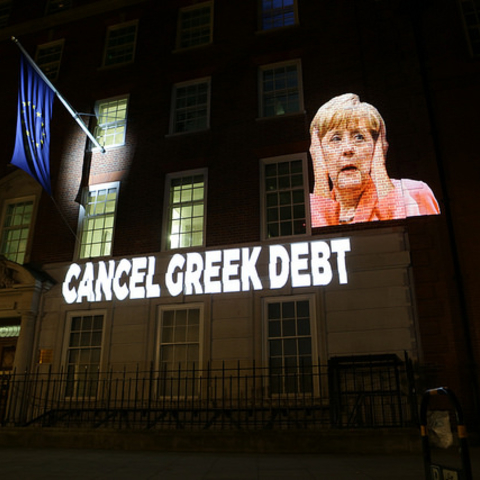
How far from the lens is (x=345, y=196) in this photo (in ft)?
41.7

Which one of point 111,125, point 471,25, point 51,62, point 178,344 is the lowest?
point 178,344

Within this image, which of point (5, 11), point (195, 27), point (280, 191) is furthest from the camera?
point (5, 11)

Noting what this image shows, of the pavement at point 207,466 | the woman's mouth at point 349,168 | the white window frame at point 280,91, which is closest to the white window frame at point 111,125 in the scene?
the white window frame at point 280,91

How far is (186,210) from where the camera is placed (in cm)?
1427

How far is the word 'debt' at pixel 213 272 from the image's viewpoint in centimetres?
1213

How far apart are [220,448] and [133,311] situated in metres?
5.42

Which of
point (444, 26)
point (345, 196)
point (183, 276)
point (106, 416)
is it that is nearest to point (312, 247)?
point (345, 196)

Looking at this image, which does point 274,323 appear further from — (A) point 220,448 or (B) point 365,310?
(A) point 220,448

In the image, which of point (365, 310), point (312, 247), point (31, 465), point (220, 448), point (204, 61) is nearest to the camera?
point (31, 465)

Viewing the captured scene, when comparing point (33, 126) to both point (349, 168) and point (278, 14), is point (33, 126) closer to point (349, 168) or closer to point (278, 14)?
point (349, 168)

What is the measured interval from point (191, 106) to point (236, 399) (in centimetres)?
969

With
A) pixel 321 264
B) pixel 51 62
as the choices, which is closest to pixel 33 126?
pixel 51 62

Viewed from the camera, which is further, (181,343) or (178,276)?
(178,276)

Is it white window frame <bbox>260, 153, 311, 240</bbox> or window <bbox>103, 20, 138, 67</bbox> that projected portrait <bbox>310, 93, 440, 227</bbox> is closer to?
white window frame <bbox>260, 153, 311, 240</bbox>
